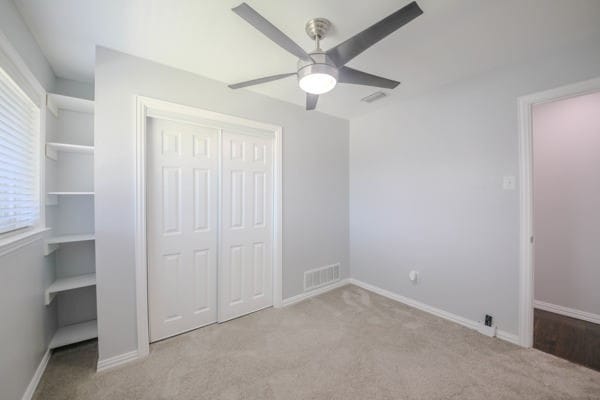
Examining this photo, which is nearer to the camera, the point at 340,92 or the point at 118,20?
the point at 118,20

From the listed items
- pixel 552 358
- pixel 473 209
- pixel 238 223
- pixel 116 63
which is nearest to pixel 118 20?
pixel 116 63

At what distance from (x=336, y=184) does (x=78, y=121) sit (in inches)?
114

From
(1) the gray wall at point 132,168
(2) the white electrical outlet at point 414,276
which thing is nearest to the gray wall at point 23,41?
(1) the gray wall at point 132,168

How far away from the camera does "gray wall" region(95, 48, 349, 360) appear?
1.81 m

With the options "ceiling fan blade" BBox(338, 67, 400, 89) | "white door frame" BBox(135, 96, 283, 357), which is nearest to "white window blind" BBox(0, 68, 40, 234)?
"white door frame" BBox(135, 96, 283, 357)

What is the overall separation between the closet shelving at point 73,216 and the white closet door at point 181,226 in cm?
52

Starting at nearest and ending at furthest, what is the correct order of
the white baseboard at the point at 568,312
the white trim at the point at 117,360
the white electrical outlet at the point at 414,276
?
1. the white trim at the point at 117,360
2. the white baseboard at the point at 568,312
3. the white electrical outlet at the point at 414,276

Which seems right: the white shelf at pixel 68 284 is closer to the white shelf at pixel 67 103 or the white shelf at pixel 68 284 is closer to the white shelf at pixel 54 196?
the white shelf at pixel 54 196

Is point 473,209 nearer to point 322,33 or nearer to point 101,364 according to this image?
point 322,33

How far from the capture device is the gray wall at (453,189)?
210cm

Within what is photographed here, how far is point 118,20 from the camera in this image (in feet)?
5.07

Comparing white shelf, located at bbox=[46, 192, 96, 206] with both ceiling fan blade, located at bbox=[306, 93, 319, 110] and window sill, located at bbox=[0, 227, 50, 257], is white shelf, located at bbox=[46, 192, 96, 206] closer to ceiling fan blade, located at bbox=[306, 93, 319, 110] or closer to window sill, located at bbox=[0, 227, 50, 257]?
window sill, located at bbox=[0, 227, 50, 257]

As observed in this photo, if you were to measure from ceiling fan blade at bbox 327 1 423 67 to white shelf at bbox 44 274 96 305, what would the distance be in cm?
257

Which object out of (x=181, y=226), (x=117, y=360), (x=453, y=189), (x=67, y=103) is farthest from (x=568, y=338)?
(x=67, y=103)
